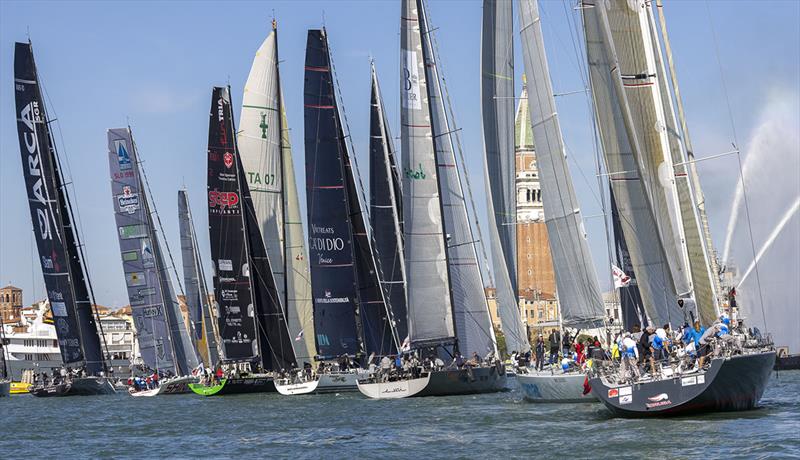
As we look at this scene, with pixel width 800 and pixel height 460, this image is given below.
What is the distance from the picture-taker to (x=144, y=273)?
238 feet

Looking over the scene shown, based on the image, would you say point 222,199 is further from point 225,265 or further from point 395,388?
point 395,388

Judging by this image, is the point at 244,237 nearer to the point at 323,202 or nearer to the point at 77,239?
the point at 323,202

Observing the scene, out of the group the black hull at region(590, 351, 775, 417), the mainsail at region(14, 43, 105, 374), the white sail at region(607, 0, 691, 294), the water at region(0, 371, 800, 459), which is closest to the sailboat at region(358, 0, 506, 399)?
the water at region(0, 371, 800, 459)

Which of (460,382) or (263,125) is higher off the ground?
(263,125)

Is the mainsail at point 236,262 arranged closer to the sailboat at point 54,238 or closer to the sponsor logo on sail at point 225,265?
the sponsor logo on sail at point 225,265

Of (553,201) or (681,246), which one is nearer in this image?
(681,246)

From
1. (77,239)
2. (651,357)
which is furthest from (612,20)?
(77,239)

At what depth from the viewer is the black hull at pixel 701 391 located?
25906 millimetres

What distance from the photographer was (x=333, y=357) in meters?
50.1

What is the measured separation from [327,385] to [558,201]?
15815 millimetres

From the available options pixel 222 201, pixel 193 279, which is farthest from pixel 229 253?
pixel 193 279

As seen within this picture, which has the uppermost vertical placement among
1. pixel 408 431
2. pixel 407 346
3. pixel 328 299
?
pixel 328 299

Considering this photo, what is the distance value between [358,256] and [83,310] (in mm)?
18623

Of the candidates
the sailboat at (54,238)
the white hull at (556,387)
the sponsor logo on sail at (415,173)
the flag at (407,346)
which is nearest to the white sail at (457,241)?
the sponsor logo on sail at (415,173)
